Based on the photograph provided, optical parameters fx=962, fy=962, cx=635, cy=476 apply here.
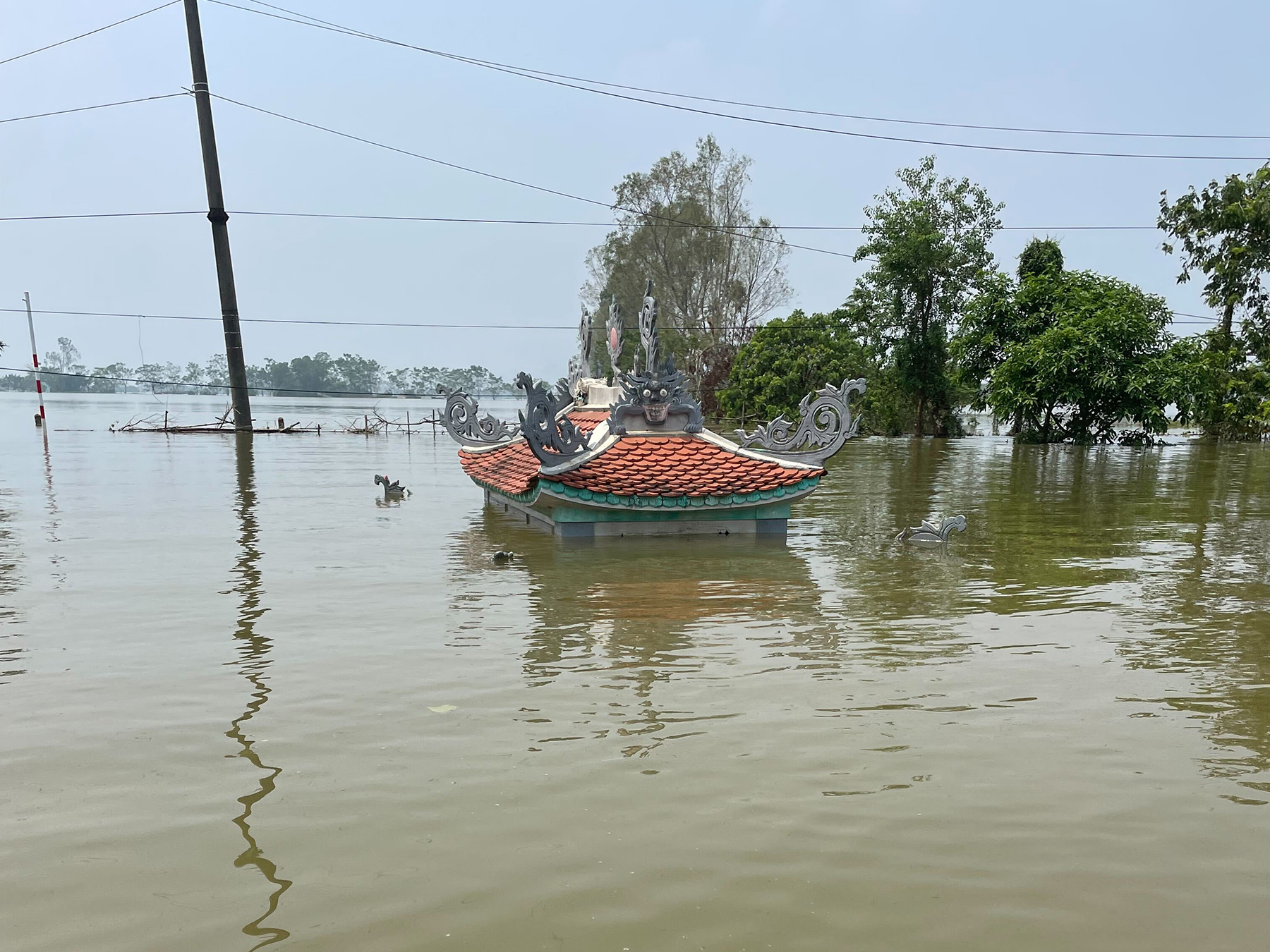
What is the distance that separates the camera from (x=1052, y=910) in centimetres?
317

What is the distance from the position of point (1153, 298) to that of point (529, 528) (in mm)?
26647

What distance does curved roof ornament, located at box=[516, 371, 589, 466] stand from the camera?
33.0ft

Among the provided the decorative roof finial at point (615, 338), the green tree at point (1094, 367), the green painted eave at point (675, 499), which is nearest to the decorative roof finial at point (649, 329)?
the decorative roof finial at point (615, 338)

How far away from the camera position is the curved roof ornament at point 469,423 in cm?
1485

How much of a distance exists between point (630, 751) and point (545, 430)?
19.8 feet

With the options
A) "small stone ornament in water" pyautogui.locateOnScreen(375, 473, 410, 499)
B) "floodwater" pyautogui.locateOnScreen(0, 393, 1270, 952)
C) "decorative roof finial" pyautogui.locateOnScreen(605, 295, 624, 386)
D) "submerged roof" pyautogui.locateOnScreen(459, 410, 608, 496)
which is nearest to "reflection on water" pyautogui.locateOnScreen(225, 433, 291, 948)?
"floodwater" pyautogui.locateOnScreen(0, 393, 1270, 952)

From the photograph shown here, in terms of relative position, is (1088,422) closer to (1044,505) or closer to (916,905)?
(1044,505)

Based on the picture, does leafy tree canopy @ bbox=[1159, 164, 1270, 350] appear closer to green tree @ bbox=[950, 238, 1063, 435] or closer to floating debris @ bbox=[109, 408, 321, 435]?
green tree @ bbox=[950, 238, 1063, 435]

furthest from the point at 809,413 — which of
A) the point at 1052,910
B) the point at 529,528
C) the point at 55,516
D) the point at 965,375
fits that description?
the point at 965,375

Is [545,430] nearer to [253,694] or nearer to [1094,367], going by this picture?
[253,694]

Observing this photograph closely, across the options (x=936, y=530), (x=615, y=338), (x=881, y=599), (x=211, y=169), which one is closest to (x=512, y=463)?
(x=615, y=338)

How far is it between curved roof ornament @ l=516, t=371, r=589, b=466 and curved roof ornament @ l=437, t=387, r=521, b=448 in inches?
178

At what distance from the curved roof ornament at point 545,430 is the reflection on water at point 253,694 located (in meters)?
2.98

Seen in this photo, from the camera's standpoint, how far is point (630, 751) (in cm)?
447
